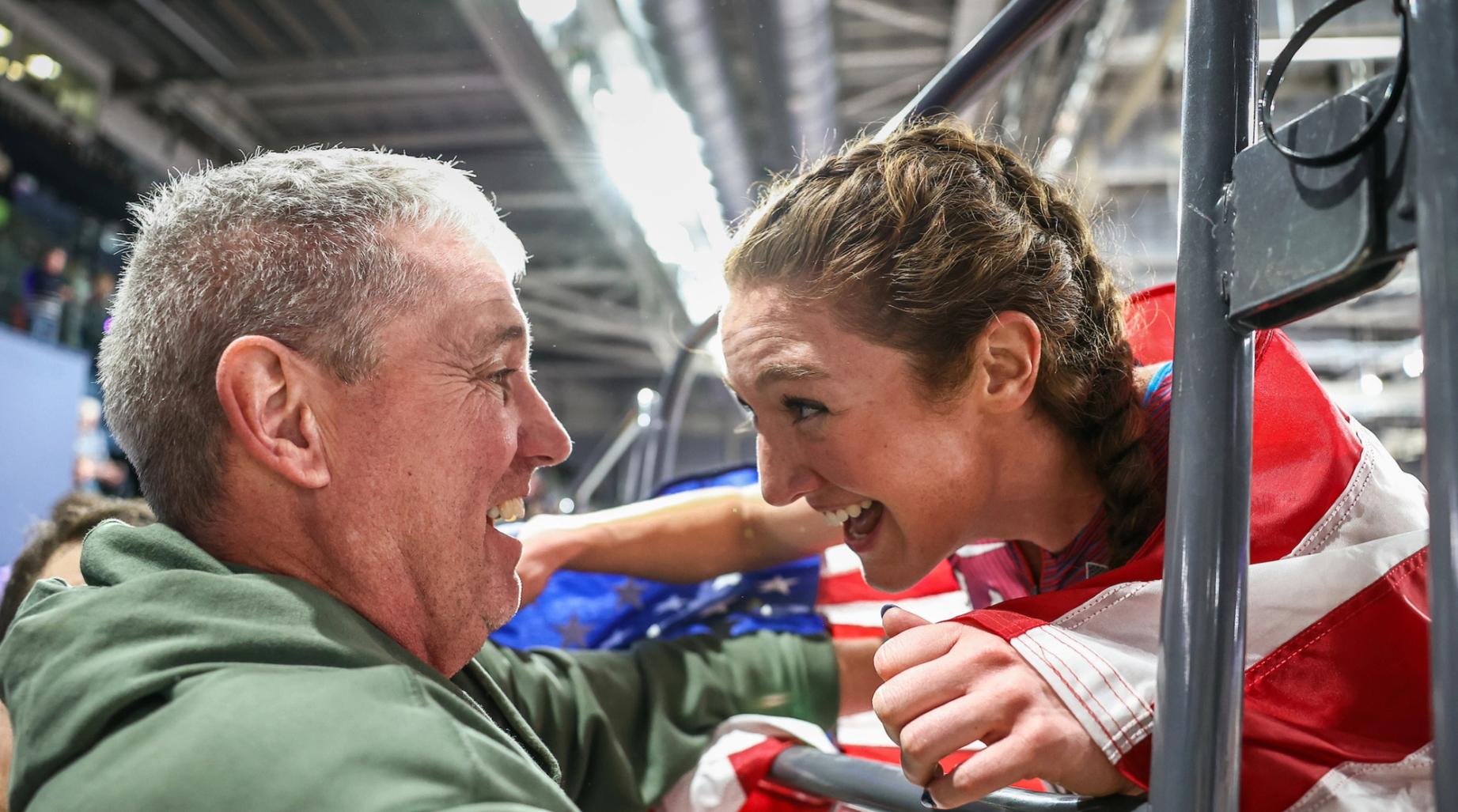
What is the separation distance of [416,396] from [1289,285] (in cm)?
75

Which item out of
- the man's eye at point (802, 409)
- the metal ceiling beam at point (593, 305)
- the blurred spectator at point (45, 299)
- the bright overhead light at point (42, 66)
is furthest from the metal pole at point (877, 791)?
the metal ceiling beam at point (593, 305)

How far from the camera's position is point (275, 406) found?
3.17ft

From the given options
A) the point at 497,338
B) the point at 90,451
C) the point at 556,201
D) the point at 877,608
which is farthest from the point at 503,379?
the point at 90,451

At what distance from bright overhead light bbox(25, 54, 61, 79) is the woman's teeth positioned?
19.5 ft

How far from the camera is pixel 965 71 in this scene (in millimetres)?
1336

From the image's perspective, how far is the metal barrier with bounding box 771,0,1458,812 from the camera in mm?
516

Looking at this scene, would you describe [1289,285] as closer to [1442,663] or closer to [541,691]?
[1442,663]

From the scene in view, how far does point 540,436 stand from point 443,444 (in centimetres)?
14

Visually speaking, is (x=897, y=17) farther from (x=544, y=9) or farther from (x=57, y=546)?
(x=57, y=546)

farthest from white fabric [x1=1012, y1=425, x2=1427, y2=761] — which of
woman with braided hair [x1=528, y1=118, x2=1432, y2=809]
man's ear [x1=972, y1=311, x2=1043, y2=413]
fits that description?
man's ear [x1=972, y1=311, x2=1043, y2=413]

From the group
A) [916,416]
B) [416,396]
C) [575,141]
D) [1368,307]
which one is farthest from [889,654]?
[1368,307]

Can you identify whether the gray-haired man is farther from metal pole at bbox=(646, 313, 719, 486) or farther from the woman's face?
metal pole at bbox=(646, 313, 719, 486)

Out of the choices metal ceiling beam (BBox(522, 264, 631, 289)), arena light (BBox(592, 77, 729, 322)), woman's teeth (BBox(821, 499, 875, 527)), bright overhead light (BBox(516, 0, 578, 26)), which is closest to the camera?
woman's teeth (BBox(821, 499, 875, 527))

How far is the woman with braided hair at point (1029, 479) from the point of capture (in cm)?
82
